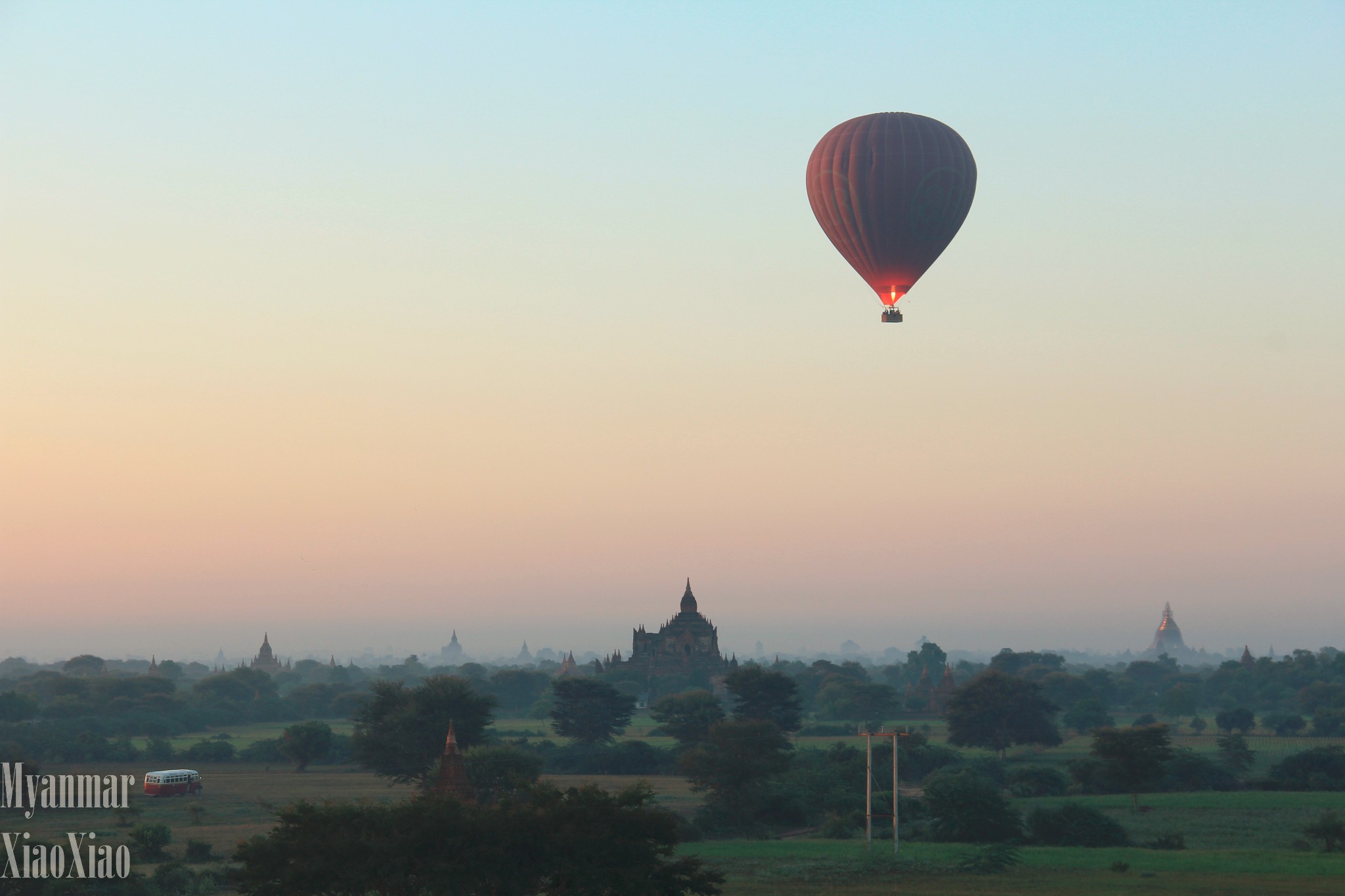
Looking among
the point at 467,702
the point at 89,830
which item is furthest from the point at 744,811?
the point at 89,830

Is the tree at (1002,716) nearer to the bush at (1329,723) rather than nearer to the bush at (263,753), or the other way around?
the bush at (1329,723)

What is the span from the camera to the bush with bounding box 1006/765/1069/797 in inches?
3118

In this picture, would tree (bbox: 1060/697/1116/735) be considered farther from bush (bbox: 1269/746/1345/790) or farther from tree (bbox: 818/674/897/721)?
bush (bbox: 1269/746/1345/790)

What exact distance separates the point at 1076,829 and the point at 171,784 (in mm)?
49487

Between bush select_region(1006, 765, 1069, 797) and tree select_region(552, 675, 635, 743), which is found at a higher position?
tree select_region(552, 675, 635, 743)

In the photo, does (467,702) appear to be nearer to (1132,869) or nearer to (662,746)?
(662,746)

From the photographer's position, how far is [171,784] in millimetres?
78062

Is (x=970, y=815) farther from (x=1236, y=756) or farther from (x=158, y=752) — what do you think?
(x=158, y=752)

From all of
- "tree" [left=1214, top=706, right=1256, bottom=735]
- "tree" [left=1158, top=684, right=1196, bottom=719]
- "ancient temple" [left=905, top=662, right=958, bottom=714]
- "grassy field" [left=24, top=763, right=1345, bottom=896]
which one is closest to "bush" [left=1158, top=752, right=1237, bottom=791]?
"grassy field" [left=24, top=763, right=1345, bottom=896]

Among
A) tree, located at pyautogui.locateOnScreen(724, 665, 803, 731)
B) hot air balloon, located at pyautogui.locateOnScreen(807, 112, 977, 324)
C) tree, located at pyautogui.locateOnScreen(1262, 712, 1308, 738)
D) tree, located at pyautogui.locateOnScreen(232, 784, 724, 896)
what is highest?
hot air balloon, located at pyautogui.locateOnScreen(807, 112, 977, 324)

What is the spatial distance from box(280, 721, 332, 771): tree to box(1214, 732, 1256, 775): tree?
61133 mm

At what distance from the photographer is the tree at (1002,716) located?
10550cm

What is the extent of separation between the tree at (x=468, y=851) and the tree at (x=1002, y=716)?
75569mm

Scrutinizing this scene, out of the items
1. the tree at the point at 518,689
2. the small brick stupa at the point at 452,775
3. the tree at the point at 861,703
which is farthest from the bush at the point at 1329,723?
the tree at the point at 518,689
